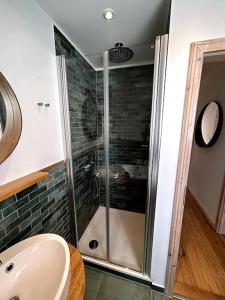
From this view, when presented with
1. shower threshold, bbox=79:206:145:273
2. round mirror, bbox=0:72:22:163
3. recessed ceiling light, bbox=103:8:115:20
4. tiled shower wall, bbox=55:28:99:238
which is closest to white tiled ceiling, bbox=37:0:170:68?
A: recessed ceiling light, bbox=103:8:115:20

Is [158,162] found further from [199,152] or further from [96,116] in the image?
[199,152]

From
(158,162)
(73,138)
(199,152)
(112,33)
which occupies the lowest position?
(199,152)

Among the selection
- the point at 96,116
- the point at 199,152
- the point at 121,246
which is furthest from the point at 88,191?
the point at 199,152

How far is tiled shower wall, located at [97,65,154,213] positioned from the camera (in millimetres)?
1946

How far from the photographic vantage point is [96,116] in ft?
6.81

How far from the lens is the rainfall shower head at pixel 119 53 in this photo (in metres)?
1.47

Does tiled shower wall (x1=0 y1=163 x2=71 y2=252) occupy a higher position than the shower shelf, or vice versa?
the shower shelf

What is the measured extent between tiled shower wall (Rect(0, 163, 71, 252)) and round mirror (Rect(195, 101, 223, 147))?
2296mm

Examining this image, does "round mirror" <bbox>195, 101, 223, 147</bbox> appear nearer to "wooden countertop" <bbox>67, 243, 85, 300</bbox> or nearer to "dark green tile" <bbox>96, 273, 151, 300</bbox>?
"dark green tile" <bbox>96, 273, 151, 300</bbox>

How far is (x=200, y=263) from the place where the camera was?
1610mm

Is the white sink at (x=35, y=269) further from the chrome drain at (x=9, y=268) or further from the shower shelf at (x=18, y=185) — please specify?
the shower shelf at (x=18, y=185)

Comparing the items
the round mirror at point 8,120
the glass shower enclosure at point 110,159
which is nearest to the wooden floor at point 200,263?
the glass shower enclosure at point 110,159

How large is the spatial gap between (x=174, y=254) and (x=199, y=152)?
7.14 ft

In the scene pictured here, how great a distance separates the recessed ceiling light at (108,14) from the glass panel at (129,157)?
606mm
